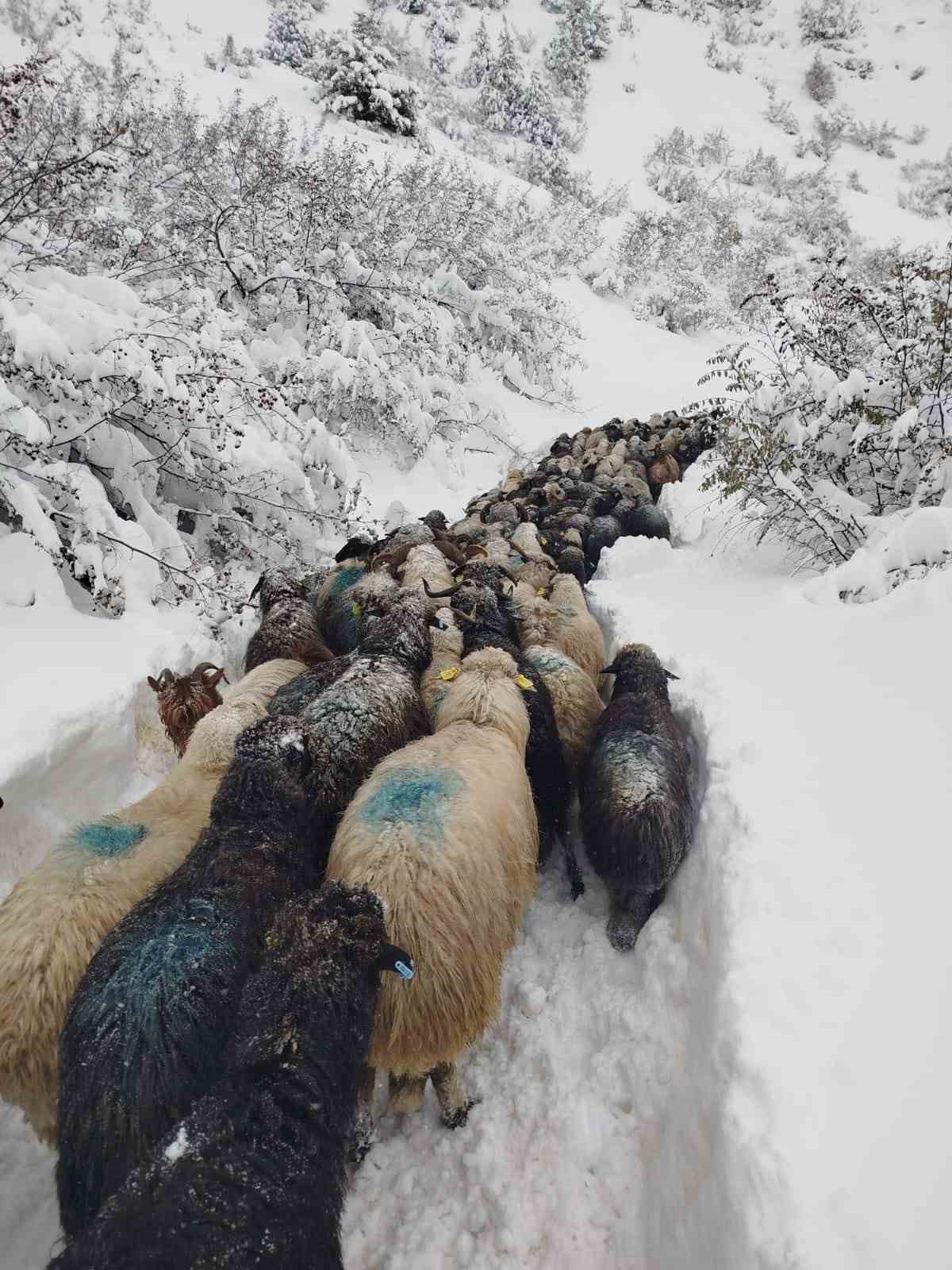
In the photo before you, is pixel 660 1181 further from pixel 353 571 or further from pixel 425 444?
pixel 425 444

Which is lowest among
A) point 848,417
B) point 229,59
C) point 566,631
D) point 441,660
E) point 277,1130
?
point 441,660

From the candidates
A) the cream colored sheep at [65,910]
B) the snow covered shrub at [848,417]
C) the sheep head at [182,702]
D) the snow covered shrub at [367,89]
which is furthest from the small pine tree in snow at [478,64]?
the cream colored sheep at [65,910]

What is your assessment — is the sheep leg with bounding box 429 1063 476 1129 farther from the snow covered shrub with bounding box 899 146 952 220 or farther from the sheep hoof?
the snow covered shrub with bounding box 899 146 952 220

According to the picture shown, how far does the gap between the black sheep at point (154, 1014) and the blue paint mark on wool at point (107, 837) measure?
10.0 inches

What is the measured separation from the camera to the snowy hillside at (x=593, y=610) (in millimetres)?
1560

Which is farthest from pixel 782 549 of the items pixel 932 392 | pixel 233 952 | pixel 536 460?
pixel 536 460

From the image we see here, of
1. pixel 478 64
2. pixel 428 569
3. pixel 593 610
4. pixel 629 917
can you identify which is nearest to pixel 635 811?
pixel 629 917

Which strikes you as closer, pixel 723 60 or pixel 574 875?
pixel 574 875

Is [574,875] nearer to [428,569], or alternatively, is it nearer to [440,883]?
[440,883]

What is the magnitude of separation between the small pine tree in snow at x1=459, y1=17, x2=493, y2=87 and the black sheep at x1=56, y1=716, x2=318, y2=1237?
29.0m

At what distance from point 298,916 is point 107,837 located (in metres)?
0.90

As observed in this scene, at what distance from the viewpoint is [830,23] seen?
28.8m

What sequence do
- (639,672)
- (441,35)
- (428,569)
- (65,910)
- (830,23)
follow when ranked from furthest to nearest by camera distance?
(830,23)
(441,35)
(428,569)
(639,672)
(65,910)

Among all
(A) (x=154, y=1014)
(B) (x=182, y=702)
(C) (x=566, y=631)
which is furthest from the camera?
(C) (x=566, y=631)
